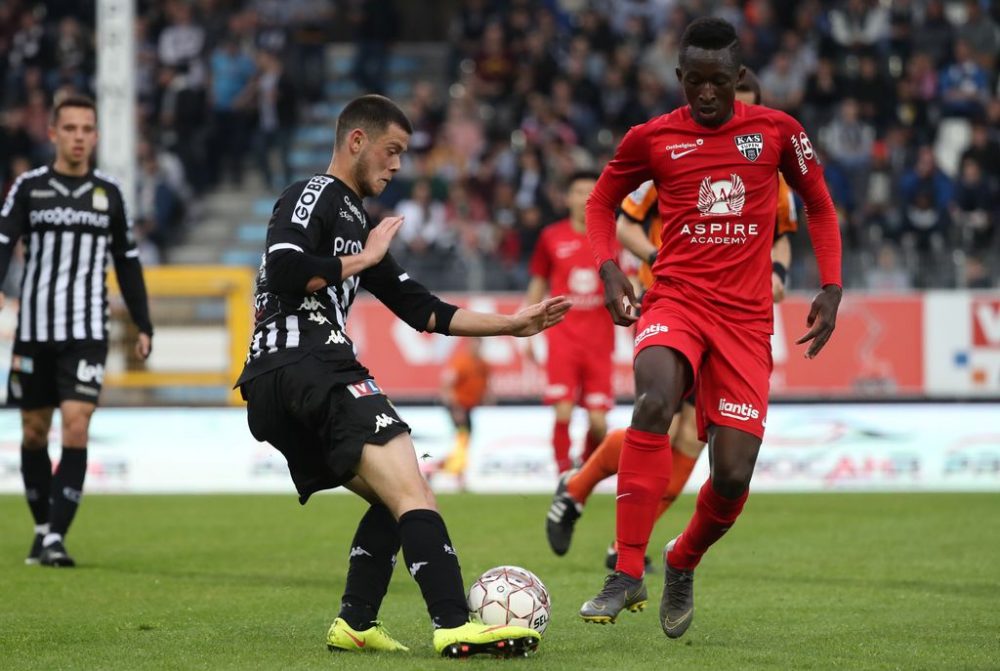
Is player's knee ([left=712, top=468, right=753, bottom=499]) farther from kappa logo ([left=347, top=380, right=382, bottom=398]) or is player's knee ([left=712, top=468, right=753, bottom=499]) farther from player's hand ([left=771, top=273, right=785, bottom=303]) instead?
player's hand ([left=771, top=273, right=785, bottom=303])

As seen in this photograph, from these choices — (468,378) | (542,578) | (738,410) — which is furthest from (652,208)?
(468,378)

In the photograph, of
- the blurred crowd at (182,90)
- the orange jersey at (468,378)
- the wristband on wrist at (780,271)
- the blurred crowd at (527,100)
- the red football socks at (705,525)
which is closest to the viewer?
the red football socks at (705,525)

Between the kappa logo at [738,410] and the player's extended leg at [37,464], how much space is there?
4.73 metres

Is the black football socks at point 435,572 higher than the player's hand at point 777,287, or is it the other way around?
the player's hand at point 777,287

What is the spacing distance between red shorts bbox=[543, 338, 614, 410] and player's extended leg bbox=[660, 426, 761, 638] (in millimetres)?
6218

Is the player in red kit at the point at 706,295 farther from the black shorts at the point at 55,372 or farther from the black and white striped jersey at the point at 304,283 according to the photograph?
the black shorts at the point at 55,372

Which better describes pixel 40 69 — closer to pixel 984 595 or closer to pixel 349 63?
pixel 349 63

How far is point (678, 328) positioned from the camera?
20.4 ft

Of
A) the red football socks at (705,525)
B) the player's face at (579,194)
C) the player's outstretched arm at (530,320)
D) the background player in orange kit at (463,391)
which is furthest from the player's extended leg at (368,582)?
the background player in orange kit at (463,391)

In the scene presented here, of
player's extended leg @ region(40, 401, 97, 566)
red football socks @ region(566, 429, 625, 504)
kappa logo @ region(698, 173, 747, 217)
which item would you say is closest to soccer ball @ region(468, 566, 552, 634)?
kappa logo @ region(698, 173, 747, 217)

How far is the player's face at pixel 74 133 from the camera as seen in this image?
905cm

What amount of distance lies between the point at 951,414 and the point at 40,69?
1517cm

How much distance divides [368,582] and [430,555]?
1.63 ft

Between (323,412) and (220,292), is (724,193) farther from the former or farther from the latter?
(220,292)
